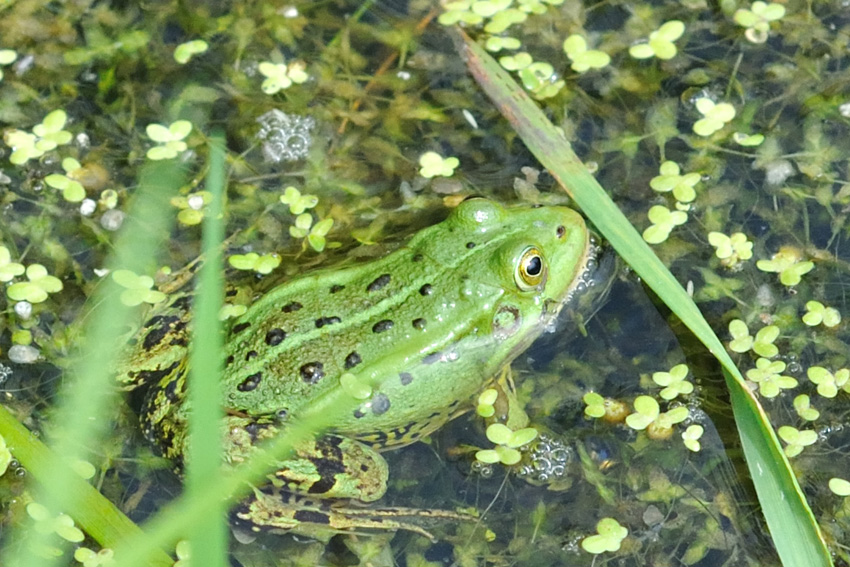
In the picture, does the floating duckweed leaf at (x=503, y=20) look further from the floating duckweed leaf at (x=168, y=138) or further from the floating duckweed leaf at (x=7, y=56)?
the floating duckweed leaf at (x=7, y=56)

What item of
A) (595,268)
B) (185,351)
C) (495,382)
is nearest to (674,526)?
(495,382)

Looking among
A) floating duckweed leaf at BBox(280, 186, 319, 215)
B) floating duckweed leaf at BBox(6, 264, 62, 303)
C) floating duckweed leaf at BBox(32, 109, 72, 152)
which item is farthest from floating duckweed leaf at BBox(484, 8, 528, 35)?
floating duckweed leaf at BBox(6, 264, 62, 303)

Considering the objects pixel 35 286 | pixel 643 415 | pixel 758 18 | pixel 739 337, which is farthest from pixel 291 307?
pixel 758 18

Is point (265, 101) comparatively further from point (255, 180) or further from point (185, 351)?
point (185, 351)

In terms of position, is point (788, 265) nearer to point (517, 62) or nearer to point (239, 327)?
point (517, 62)

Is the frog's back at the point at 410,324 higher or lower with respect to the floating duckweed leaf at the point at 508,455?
higher

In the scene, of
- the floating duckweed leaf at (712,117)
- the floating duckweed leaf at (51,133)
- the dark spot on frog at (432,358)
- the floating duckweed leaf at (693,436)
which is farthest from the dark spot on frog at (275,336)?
the floating duckweed leaf at (712,117)
